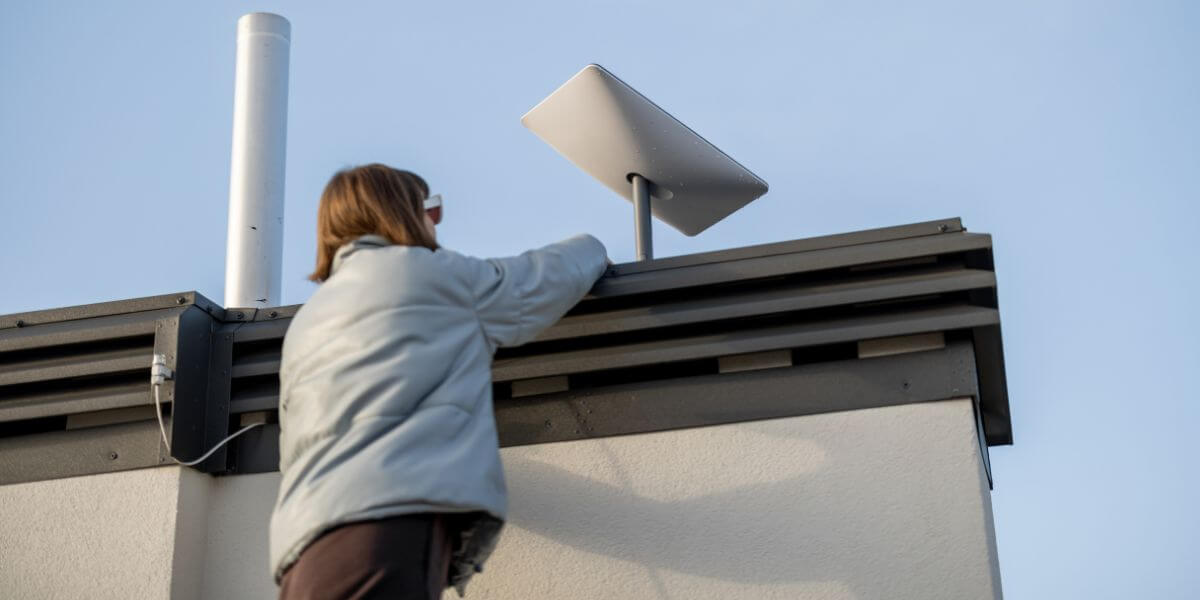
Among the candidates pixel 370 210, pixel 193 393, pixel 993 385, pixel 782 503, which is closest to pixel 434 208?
pixel 370 210

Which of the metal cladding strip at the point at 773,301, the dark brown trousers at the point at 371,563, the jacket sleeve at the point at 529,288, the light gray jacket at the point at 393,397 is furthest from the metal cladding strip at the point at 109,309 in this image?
the dark brown trousers at the point at 371,563

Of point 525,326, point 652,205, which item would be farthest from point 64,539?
point 652,205

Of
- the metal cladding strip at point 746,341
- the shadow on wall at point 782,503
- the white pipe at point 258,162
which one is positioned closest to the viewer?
the shadow on wall at point 782,503

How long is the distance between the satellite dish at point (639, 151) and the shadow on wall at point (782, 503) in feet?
3.39

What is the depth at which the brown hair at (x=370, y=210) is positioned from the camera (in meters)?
2.93

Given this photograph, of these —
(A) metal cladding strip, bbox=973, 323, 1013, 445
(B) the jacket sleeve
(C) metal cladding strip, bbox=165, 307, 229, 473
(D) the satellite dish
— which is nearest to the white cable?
(C) metal cladding strip, bbox=165, 307, 229, 473

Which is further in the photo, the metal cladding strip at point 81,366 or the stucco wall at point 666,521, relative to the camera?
the metal cladding strip at point 81,366

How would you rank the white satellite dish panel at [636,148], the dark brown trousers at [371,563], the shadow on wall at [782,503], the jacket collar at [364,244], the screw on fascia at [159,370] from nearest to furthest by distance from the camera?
the dark brown trousers at [371,563] → the jacket collar at [364,244] → the shadow on wall at [782,503] → the screw on fascia at [159,370] → the white satellite dish panel at [636,148]

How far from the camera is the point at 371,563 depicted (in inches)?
96.8

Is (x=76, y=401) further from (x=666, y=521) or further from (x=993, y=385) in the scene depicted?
(x=993, y=385)

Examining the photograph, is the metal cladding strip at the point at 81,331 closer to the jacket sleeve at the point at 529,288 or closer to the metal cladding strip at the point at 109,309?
the metal cladding strip at the point at 109,309

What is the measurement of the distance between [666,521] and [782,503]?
0.30 metres

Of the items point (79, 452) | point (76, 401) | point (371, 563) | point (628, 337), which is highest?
point (628, 337)

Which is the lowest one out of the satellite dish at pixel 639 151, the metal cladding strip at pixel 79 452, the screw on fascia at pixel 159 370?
the metal cladding strip at pixel 79 452
